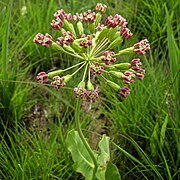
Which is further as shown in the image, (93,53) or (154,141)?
(154,141)

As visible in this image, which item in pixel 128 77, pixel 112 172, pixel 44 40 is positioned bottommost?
pixel 112 172

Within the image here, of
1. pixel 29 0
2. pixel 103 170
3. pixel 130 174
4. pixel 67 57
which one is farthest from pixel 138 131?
pixel 29 0

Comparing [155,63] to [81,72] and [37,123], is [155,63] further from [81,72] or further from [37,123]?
[37,123]

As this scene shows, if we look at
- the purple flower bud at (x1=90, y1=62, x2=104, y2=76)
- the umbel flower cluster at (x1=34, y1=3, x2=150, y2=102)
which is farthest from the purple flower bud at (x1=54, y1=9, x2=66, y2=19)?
the purple flower bud at (x1=90, y1=62, x2=104, y2=76)

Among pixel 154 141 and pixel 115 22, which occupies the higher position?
pixel 115 22

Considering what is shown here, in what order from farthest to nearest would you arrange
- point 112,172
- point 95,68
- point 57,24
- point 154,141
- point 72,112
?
point 72,112
point 154,141
point 112,172
point 57,24
point 95,68

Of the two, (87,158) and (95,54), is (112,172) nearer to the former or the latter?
(87,158)

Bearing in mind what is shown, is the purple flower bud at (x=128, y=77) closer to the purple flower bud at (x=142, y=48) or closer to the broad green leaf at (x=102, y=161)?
the purple flower bud at (x=142, y=48)

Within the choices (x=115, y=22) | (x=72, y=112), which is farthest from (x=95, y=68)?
(x=72, y=112)
